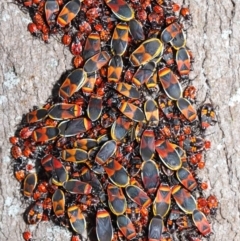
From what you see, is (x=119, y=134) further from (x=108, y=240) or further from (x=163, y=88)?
(x=108, y=240)

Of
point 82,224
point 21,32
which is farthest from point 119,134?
point 21,32

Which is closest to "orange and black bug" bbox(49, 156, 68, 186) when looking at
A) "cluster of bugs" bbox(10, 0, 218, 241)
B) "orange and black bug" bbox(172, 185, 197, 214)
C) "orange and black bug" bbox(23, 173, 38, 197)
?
"cluster of bugs" bbox(10, 0, 218, 241)

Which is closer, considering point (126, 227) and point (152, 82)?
point (126, 227)

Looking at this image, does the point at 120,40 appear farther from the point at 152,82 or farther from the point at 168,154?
the point at 168,154

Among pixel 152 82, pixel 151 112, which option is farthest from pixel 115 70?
pixel 151 112

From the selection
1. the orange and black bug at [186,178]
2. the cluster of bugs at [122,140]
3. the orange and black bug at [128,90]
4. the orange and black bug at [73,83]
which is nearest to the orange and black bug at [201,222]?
the cluster of bugs at [122,140]

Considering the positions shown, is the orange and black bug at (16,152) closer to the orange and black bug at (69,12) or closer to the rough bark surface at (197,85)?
the rough bark surface at (197,85)

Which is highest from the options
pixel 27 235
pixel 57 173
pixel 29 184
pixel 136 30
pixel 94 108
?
pixel 136 30
